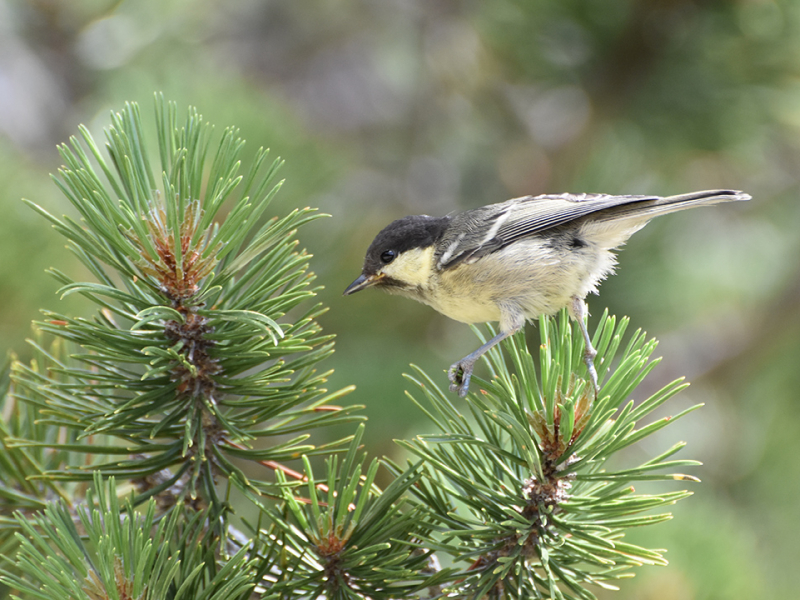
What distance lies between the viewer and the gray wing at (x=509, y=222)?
6.80ft

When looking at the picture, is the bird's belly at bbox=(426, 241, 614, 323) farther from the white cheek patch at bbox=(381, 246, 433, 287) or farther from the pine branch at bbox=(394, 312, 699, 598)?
the pine branch at bbox=(394, 312, 699, 598)

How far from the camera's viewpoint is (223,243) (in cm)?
118

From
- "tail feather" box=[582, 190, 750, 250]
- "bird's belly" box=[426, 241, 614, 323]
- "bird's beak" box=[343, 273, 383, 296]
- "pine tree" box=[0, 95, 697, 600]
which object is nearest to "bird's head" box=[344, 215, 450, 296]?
"bird's beak" box=[343, 273, 383, 296]

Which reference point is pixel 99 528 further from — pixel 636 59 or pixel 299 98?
pixel 299 98

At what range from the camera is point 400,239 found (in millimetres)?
2217

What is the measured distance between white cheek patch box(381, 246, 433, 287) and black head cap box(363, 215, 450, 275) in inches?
0.7

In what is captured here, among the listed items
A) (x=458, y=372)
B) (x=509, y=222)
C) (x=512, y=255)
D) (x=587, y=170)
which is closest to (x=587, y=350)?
(x=458, y=372)

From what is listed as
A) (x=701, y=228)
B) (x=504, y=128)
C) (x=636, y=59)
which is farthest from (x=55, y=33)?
(x=701, y=228)

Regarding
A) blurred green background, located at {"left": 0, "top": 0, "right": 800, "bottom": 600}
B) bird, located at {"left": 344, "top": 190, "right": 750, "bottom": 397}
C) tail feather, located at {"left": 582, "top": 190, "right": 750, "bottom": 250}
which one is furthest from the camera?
blurred green background, located at {"left": 0, "top": 0, "right": 800, "bottom": 600}

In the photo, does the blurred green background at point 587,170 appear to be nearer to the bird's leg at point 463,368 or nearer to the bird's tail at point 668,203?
the bird's leg at point 463,368

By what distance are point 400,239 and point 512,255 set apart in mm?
367

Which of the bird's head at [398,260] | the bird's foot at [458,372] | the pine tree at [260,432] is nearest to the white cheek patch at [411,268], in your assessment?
the bird's head at [398,260]

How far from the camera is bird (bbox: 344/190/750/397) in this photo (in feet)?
6.52

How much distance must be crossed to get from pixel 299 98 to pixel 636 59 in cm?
424
